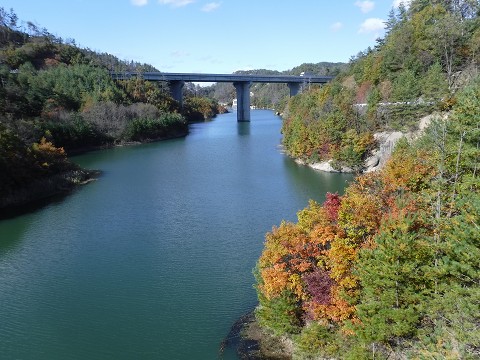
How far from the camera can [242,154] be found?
187 feet

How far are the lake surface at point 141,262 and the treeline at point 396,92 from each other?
4886 mm

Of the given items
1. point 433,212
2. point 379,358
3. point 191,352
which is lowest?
point 191,352

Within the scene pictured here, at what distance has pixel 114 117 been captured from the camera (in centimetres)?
7106

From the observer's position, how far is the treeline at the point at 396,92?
1533 inches

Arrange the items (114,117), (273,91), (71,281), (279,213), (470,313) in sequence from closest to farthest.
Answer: (470,313)
(71,281)
(279,213)
(114,117)
(273,91)

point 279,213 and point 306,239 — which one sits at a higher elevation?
point 306,239

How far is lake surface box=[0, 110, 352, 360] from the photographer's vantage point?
52.5 ft

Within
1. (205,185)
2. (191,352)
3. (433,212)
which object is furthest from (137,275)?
(205,185)

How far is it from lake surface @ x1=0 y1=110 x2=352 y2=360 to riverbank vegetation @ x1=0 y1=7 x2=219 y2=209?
4197 mm

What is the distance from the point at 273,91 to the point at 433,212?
580ft

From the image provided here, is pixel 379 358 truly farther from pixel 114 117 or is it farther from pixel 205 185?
pixel 114 117

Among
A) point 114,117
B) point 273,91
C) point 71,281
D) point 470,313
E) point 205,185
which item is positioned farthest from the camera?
point 273,91

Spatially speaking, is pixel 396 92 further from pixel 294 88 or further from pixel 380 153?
pixel 294 88

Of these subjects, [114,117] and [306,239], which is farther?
[114,117]
